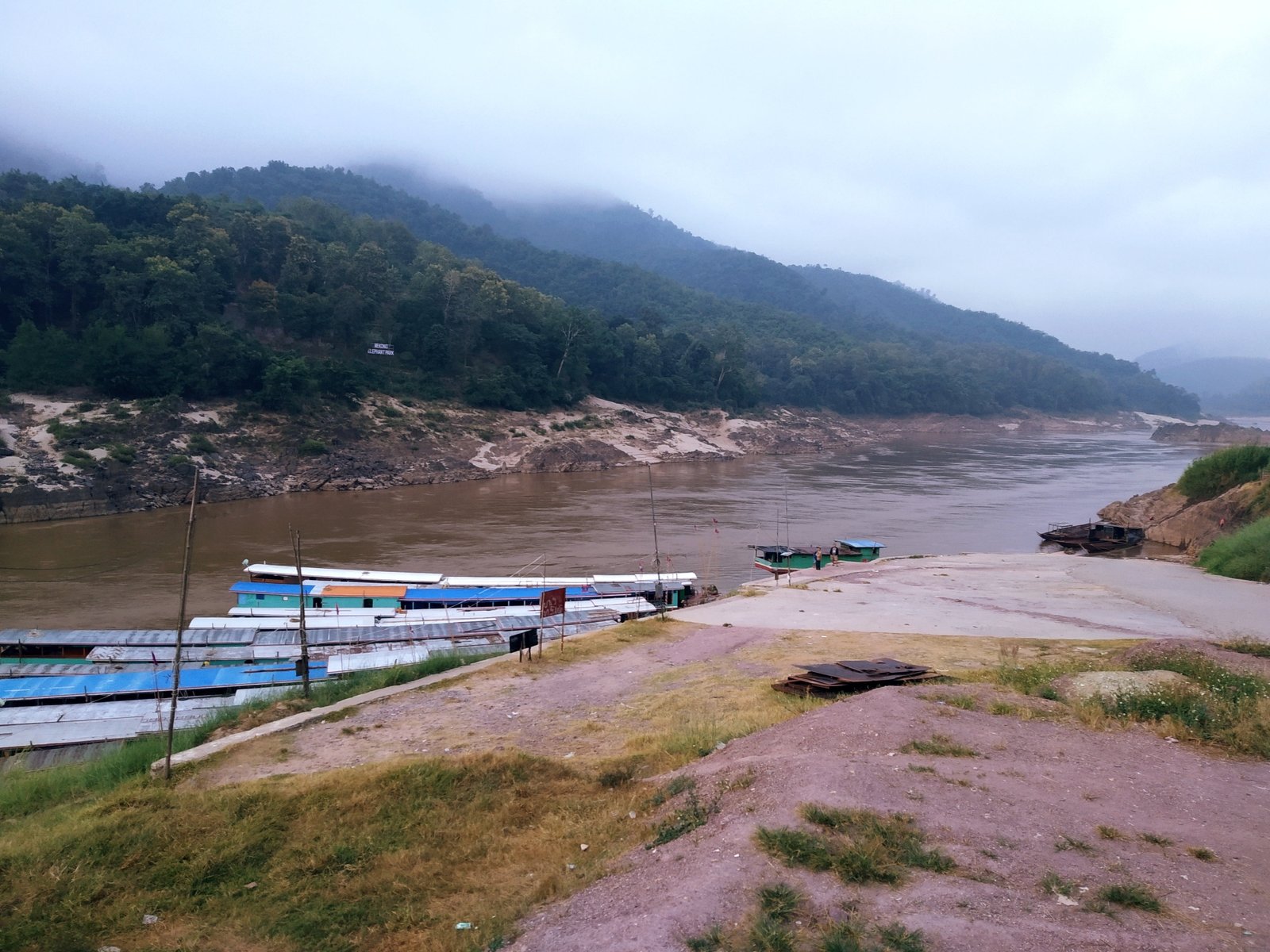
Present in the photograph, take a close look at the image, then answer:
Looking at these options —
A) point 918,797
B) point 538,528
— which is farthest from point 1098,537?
point 918,797

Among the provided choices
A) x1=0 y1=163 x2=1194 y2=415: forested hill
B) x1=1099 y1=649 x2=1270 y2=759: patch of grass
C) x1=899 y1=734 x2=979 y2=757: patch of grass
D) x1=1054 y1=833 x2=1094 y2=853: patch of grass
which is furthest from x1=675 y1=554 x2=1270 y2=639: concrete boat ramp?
x1=0 y1=163 x2=1194 y2=415: forested hill

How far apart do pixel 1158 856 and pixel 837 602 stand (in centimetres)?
1416

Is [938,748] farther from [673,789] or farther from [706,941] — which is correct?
[706,941]

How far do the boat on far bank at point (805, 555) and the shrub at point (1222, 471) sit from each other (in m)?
17.0

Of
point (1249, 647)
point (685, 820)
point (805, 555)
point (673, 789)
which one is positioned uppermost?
point (685, 820)

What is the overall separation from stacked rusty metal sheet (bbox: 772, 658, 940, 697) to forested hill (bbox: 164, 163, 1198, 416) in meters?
98.2

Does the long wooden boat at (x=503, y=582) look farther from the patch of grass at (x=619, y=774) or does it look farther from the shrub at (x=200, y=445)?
the shrub at (x=200, y=445)

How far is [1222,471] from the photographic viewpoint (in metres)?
34.6

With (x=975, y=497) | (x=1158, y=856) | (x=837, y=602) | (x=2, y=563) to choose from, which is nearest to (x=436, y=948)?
(x=1158, y=856)

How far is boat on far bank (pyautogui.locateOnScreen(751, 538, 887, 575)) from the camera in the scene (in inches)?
1169

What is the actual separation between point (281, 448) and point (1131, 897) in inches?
1957

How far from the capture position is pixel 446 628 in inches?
762

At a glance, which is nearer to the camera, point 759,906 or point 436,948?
point 759,906

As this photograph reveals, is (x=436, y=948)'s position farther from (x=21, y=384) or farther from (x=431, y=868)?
(x=21, y=384)
